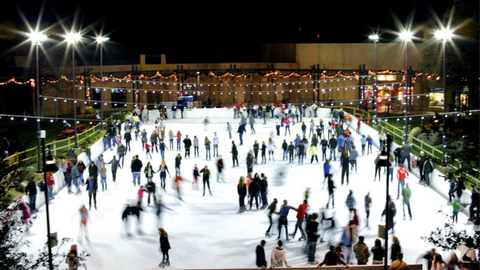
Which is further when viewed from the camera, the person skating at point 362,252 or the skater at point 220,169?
the skater at point 220,169

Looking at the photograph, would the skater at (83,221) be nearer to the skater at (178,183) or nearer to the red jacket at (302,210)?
the skater at (178,183)

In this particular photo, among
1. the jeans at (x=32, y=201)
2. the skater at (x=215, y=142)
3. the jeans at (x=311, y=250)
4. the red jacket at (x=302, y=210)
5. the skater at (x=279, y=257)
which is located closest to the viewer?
the skater at (x=279, y=257)

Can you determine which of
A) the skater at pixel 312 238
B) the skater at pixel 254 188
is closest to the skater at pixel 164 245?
the skater at pixel 312 238

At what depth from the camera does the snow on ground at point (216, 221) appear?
1281 centimetres

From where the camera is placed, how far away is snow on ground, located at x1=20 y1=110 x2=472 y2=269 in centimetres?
1281

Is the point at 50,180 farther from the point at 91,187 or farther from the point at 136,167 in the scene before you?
the point at 136,167

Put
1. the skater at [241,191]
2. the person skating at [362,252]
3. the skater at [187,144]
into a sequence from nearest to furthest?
the person skating at [362,252], the skater at [241,191], the skater at [187,144]

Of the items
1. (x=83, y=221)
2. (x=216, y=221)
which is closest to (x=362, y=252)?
(x=216, y=221)

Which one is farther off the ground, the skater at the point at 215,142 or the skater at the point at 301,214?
the skater at the point at 215,142

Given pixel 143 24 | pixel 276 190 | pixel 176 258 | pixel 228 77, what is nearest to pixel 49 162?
pixel 176 258

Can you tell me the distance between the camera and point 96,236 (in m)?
14.3

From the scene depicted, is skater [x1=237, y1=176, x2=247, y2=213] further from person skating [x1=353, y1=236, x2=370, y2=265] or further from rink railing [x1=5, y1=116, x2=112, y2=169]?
rink railing [x1=5, y1=116, x2=112, y2=169]

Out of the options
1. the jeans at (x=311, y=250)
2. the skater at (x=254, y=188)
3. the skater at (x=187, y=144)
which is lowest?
the jeans at (x=311, y=250)

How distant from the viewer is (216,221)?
15.6 m
